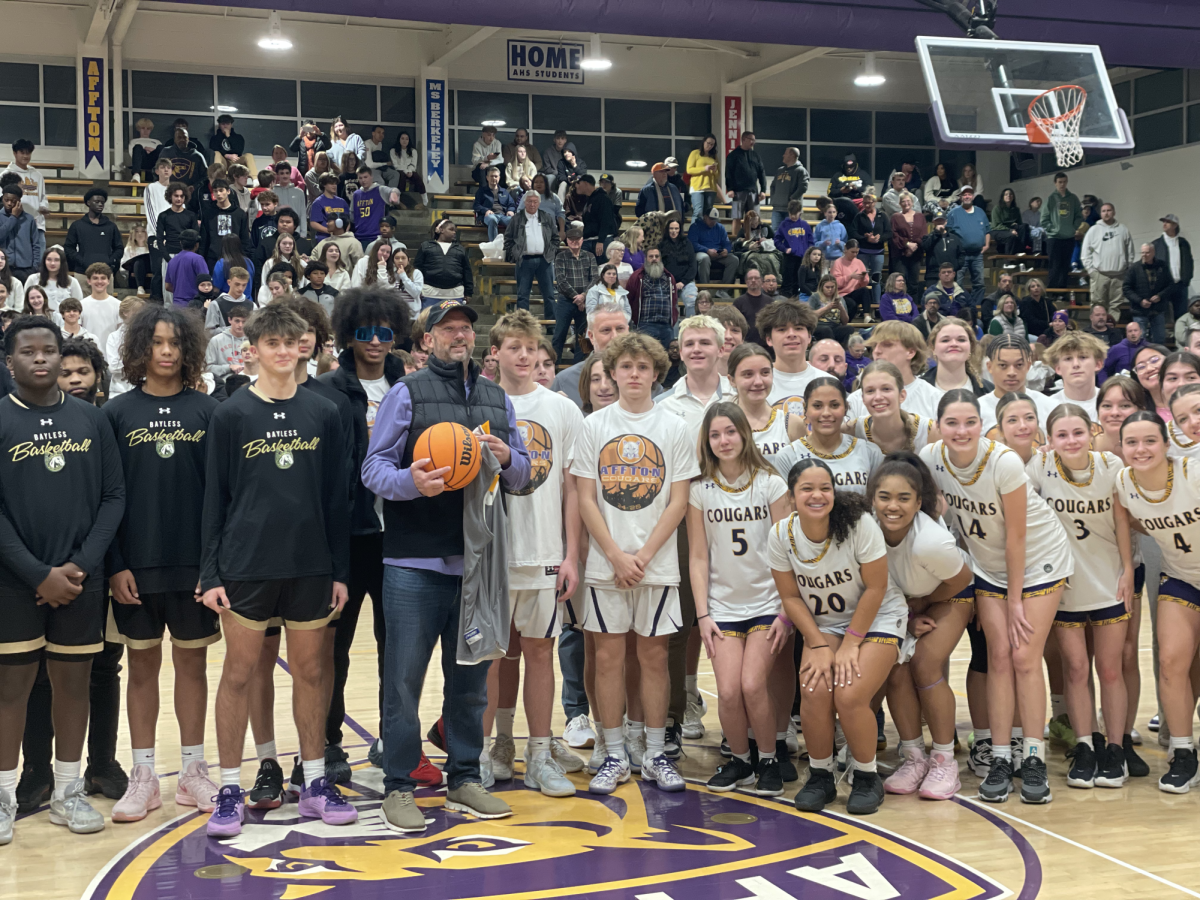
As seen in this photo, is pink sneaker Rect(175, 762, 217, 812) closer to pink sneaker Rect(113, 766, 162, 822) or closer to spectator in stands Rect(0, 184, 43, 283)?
pink sneaker Rect(113, 766, 162, 822)

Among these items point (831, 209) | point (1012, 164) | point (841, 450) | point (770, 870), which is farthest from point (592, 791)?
point (1012, 164)

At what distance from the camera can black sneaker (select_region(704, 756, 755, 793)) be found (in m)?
4.74

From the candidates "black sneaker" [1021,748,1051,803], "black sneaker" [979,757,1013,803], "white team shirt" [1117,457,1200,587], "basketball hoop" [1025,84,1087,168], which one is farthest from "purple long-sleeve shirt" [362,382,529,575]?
"basketball hoop" [1025,84,1087,168]

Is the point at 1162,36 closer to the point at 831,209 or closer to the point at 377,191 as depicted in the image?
the point at 831,209

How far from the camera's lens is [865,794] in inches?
177

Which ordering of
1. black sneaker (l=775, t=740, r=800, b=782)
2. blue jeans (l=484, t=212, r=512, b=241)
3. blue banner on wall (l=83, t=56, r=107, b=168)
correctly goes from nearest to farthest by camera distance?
black sneaker (l=775, t=740, r=800, b=782), blue jeans (l=484, t=212, r=512, b=241), blue banner on wall (l=83, t=56, r=107, b=168)

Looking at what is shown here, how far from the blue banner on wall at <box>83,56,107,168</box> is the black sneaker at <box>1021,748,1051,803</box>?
58.5ft

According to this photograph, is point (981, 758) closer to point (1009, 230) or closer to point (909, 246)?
point (909, 246)

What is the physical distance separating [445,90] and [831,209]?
838 centimetres

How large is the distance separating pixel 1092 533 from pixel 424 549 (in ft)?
8.96

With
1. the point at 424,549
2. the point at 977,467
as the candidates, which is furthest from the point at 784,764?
the point at 424,549

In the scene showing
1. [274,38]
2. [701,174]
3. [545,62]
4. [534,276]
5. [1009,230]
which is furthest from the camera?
[545,62]

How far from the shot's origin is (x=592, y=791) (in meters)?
4.68

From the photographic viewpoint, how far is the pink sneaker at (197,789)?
4543 mm
